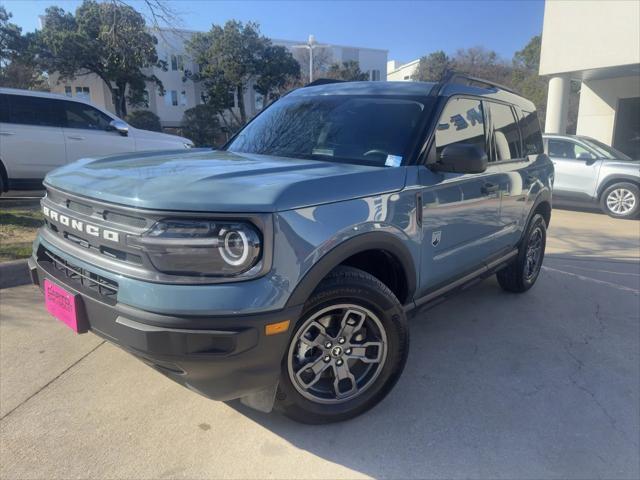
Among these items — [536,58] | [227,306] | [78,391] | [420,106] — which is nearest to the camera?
[227,306]

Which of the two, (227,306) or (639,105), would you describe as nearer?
(227,306)

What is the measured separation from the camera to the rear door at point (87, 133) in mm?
Answer: 7492

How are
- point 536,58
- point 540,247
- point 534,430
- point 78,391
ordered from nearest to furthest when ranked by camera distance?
point 534,430 → point 78,391 → point 540,247 → point 536,58

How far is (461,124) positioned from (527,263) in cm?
201

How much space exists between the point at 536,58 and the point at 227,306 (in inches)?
A: 1960

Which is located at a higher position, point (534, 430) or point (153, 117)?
point (153, 117)

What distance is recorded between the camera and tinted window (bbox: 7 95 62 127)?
23.1 ft

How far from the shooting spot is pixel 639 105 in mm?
15438

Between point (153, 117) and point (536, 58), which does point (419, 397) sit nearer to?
point (153, 117)

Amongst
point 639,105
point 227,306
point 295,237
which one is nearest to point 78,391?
point 227,306

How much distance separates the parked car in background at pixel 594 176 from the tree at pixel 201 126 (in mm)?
27711

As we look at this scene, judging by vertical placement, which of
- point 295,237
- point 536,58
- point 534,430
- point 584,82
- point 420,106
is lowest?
point 534,430

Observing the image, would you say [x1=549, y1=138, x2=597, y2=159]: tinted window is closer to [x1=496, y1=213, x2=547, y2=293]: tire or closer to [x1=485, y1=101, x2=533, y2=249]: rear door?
[x1=496, y1=213, x2=547, y2=293]: tire

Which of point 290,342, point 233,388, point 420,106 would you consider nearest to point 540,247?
point 420,106
